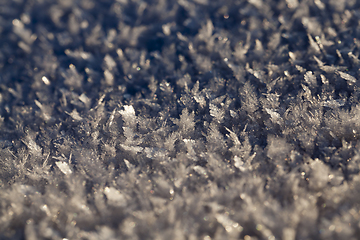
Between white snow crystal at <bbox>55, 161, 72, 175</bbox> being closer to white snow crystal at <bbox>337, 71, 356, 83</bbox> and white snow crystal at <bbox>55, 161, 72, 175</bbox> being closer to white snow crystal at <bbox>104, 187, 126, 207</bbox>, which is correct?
white snow crystal at <bbox>104, 187, 126, 207</bbox>

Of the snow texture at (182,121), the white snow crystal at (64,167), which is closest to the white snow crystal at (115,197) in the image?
the snow texture at (182,121)

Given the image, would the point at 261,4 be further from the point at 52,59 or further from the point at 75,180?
the point at 75,180

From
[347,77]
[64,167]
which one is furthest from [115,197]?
[347,77]

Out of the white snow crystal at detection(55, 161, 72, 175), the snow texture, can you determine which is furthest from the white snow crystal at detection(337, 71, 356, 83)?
the white snow crystal at detection(55, 161, 72, 175)

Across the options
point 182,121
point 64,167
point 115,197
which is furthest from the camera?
point 182,121

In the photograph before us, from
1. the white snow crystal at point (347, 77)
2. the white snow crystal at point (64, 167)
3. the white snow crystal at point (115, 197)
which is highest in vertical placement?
the white snow crystal at point (347, 77)

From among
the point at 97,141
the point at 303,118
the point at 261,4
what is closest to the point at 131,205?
the point at 97,141

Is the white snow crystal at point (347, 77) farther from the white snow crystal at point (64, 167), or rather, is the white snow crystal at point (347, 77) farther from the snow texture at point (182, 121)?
the white snow crystal at point (64, 167)

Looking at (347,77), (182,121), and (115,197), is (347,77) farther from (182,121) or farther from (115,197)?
(115,197)

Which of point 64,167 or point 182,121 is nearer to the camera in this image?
point 64,167
